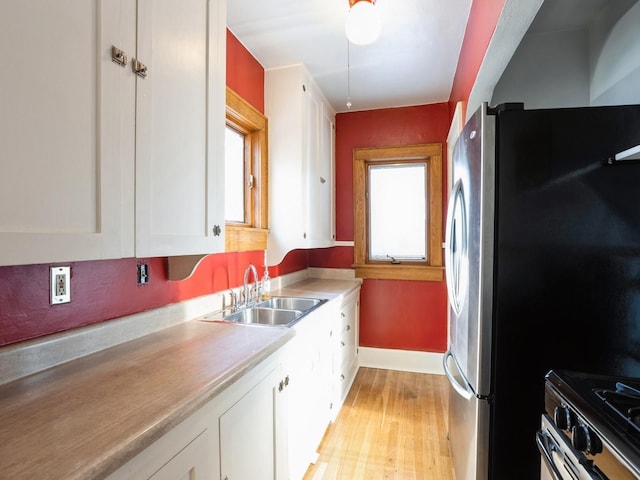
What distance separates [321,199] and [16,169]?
91.7 inches

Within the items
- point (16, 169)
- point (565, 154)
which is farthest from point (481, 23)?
point (16, 169)

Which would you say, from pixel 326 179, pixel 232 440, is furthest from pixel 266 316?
pixel 326 179

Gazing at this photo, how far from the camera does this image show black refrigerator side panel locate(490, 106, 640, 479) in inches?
44.8

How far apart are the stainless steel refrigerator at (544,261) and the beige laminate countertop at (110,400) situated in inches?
33.8

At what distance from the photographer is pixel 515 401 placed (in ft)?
3.93

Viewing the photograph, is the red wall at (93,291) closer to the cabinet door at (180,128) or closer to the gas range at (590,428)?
the cabinet door at (180,128)

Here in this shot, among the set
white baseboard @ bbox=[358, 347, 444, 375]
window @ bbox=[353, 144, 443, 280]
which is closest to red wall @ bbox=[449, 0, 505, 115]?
window @ bbox=[353, 144, 443, 280]

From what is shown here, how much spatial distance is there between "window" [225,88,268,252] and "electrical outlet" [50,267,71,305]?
0.99 m

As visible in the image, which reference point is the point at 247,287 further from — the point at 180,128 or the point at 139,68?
the point at 139,68

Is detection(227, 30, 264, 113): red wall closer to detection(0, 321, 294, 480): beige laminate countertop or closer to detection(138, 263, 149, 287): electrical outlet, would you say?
detection(138, 263, 149, 287): electrical outlet

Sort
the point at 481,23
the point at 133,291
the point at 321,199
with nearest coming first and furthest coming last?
1. the point at 133,291
2. the point at 481,23
3. the point at 321,199

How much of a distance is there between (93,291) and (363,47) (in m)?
2.14

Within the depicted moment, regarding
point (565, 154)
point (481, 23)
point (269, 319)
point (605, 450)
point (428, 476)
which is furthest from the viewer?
point (269, 319)

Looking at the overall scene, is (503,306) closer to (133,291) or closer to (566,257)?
(566,257)
